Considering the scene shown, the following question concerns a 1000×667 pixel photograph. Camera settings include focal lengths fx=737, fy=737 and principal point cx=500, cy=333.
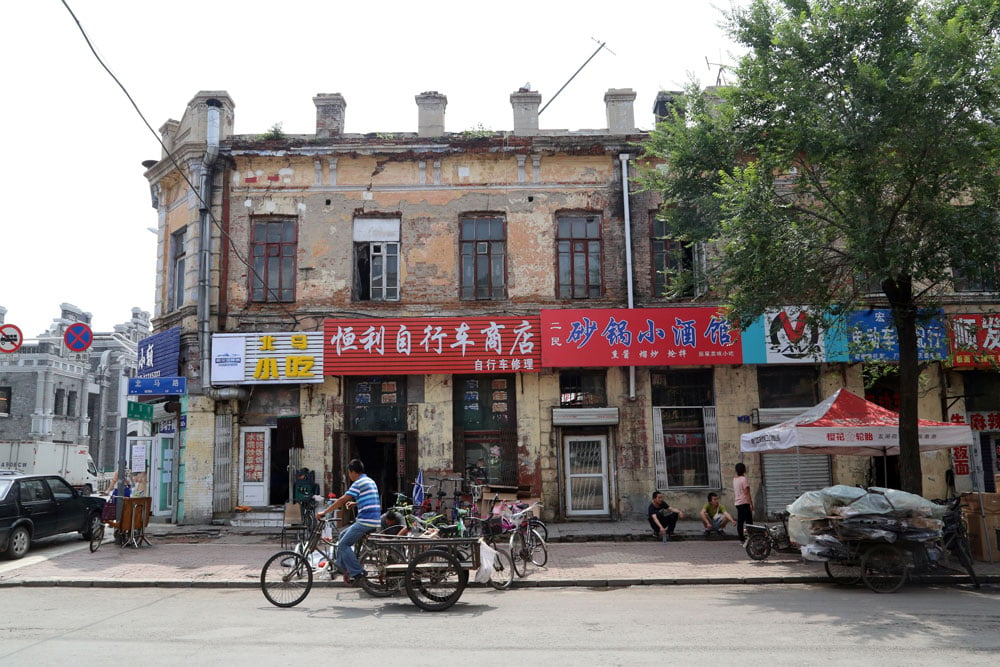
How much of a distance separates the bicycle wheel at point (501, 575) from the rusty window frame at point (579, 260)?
27.8 ft

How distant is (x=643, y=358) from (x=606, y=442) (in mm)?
2225

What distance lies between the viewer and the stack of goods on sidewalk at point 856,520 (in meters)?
10.0

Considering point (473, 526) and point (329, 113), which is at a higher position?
point (329, 113)

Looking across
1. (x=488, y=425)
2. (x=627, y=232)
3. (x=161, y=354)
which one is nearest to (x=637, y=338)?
(x=627, y=232)

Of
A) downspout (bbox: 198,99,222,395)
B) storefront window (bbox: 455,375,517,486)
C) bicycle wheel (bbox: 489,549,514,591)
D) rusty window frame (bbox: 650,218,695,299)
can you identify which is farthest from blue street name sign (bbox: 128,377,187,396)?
rusty window frame (bbox: 650,218,695,299)

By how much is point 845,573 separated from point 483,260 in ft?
34.2

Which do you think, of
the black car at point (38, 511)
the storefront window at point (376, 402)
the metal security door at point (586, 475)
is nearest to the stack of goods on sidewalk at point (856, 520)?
the metal security door at point (586, 475)

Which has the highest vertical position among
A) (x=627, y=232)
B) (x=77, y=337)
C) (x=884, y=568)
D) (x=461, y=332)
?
(x=627, y=232)

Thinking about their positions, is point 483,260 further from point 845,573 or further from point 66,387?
point 66,387

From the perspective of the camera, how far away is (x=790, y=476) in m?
17.3

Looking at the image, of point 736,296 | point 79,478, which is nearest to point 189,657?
point 736,296

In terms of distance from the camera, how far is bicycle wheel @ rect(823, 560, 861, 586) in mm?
10252

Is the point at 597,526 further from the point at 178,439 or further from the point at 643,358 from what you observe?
the point at 178,439

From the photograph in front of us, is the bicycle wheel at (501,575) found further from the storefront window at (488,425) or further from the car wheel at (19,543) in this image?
the car wheel at (19,543)
